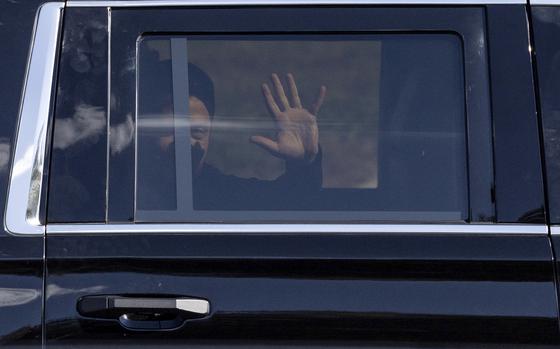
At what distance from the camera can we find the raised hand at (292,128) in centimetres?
252

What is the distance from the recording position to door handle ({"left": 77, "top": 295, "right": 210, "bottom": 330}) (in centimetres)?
232

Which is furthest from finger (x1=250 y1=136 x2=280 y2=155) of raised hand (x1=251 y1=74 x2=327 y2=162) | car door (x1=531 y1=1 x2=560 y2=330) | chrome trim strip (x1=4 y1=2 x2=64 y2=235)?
car door (x1=531 y1=1 x2=560 y2=330)

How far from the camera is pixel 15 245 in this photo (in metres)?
2.37

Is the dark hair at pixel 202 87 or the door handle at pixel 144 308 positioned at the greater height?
the dark hair at pixel 202 87

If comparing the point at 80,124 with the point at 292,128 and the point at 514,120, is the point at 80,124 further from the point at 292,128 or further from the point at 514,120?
the point at 514,120

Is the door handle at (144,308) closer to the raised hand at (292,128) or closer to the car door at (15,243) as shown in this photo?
the car door at (15,243)

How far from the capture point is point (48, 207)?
7.88 feet

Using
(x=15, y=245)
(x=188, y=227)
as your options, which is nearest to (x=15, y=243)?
(x=15, y=245)

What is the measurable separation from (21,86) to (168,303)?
638mm

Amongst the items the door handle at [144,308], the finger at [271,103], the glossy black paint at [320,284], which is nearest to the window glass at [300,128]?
the finger at [271,103]

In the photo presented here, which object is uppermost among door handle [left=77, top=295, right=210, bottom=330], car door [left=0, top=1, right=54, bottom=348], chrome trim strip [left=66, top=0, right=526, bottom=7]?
→ chrome trim strip [left=66, top=0, right=526, bottom=7]

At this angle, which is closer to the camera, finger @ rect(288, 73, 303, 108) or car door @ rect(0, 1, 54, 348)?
car door @ rect(0, 1, 54, 348)

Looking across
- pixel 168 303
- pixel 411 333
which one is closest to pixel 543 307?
pixel 411 333

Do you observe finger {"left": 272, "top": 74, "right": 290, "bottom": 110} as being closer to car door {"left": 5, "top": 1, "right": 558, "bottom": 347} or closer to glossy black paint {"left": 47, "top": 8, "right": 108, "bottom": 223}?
car door {"left": 5, "top": 1, "right": 558, "bottom": 347}
